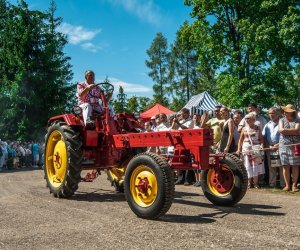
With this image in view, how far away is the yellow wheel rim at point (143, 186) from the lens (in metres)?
5.72

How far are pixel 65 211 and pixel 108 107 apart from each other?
7.40 ft

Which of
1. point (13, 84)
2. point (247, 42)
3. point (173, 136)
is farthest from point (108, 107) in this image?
point (13, 84)

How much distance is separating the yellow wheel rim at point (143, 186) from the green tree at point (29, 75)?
2462cm

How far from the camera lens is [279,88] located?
2452 cm

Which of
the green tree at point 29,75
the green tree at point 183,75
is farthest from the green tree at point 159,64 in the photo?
the green tree at point 29,75

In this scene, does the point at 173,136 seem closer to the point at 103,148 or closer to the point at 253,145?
the point at 103,148

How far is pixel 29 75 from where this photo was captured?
2953 cm

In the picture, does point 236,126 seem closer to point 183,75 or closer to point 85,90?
point 85,90

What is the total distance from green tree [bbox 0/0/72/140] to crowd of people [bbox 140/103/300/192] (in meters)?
21.2

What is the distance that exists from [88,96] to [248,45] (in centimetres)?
1826

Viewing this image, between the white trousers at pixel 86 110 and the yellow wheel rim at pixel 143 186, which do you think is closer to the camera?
the yellow wheel rim at pixel 143 186

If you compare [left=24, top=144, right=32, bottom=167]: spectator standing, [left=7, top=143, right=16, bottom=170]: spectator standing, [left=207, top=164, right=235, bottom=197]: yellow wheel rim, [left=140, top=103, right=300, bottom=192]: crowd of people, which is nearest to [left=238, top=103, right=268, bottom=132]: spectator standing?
[left=140, top=103, right=300, bottom=192]: crowd of people

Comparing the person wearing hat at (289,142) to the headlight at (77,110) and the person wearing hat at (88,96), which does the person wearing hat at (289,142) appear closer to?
the person wearing hat at (88,96)

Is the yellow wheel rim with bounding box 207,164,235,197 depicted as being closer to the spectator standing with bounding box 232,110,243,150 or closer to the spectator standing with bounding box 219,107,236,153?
the spectator standing with bounding box 219,107,236,153
